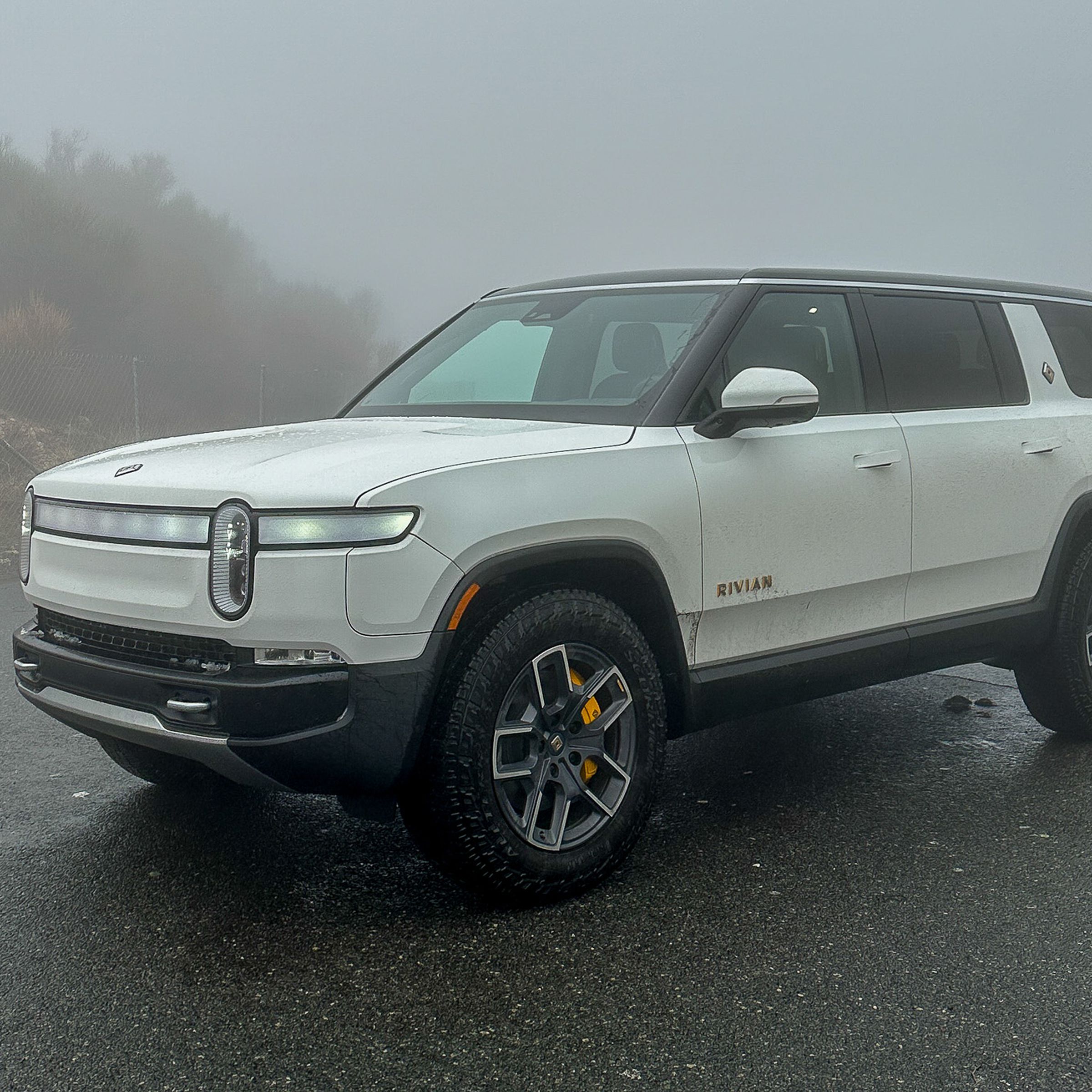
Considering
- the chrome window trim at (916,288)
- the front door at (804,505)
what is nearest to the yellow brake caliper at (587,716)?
the front door at (804,505)

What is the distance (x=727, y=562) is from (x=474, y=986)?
1.51m

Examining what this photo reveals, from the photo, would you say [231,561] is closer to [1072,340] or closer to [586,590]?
[586,590]

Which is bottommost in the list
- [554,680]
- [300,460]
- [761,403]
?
[554,680]

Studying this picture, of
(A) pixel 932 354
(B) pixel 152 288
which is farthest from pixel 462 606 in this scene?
(B) pixel 152 288

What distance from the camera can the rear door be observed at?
4.66m

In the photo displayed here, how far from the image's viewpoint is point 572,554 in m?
3.60

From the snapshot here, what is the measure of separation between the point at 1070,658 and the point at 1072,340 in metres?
1.39

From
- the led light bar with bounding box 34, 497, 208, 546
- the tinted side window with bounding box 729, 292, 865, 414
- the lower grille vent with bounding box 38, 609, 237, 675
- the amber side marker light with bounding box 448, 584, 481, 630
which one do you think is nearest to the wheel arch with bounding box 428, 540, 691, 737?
the amber side marker light with bounding box 448, 584, 481, 630

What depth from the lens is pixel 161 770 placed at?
176 inches

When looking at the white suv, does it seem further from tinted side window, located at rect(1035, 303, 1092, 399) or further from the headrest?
tinted side window, located at rect(1035, 303, 1092, 399)

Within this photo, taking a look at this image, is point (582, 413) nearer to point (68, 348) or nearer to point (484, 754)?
point (484, 754)

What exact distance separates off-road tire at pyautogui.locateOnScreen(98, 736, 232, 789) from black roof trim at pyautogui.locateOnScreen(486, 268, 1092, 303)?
2247 mm

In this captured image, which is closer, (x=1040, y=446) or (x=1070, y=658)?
(x=1040, y=446)

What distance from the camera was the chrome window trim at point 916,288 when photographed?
4484mm
